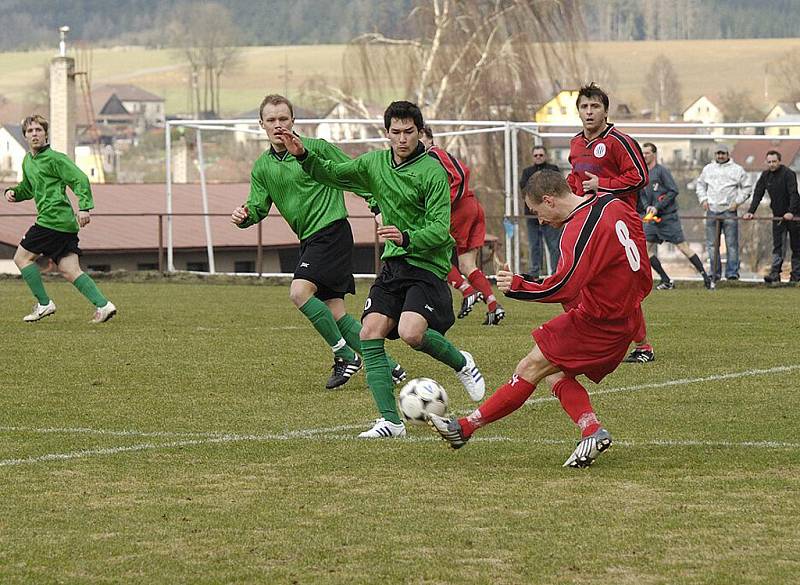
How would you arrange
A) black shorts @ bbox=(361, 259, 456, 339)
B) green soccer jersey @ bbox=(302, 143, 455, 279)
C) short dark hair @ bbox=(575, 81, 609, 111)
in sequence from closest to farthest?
green soccer jersey @ bbox=(302, 143, 455, 279) < black shorts @ bbox=(361, 259, 456, 339) < short dark hair @ bbox=(575, 81, 609, 111)

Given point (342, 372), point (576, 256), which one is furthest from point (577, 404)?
point (342, 372)

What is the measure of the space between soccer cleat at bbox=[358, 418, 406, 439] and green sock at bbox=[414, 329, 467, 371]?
20.5 inches

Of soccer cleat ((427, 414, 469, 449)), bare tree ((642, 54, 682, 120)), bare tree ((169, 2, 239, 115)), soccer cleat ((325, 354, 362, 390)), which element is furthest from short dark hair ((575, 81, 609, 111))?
bare tree ((169, 2, 239, 115))

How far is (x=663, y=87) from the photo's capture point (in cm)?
14638

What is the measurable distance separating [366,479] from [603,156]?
477 cm

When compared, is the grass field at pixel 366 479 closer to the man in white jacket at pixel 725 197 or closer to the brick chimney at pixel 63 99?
the man in white jacket at pixel 725 197

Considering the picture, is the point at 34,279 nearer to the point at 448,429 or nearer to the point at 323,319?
the point at 323,319

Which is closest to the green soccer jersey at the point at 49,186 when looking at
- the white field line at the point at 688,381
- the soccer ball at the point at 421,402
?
the white field line at the point at 688,381

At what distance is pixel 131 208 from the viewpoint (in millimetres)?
47219

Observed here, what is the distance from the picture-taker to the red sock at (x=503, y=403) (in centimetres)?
729

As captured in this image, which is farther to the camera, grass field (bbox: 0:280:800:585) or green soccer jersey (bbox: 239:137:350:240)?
green soccer jersey (bbox: 239:137:350:240)

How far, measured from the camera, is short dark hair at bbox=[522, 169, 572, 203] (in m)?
6.99

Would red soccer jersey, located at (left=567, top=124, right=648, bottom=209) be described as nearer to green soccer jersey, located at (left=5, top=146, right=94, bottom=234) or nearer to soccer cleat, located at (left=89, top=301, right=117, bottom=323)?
green soccer jersey, located at (left=5, top=146, right=94, bottom=234)

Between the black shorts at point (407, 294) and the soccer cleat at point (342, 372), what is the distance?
182 cm
